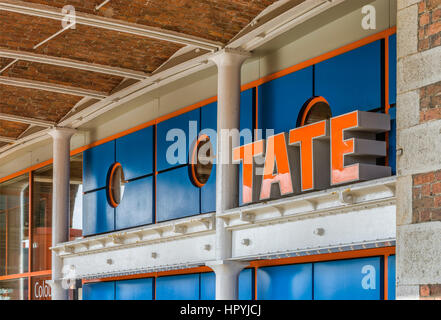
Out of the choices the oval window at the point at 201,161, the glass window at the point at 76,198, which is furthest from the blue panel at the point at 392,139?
the glass window at the point at 76,198

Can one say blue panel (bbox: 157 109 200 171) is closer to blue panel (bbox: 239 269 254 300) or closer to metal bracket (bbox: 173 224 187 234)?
metal bracket (bbox: 173 224 187 234)

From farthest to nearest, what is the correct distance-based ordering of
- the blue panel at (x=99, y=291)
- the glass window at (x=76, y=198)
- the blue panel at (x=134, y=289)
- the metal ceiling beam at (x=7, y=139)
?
the metal ceiling beam at (x=7, y=139)
the glass window at (x=76, y=198)
the blue panel at (x=99, y=291)
the blue panel at (x=134, y=289)

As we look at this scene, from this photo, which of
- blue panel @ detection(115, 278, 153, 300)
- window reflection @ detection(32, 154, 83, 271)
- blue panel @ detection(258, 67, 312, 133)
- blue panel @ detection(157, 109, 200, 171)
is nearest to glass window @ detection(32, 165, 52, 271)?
window reflection @ detection(32, 154, 83, 271)

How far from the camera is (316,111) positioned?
15016mm

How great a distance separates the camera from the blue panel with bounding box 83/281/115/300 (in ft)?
73.2

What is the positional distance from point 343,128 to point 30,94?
1175 cm

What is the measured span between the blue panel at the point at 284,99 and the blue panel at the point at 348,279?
3.02 metres

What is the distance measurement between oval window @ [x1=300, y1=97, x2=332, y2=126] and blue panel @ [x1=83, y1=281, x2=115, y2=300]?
31.1 ft

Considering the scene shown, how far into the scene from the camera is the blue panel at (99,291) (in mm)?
22312

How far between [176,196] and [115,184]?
3895 millimetres

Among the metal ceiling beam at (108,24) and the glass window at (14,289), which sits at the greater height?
the metal ceiling beam at (108,24)

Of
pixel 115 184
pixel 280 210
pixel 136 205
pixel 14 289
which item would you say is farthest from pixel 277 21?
pixel 14 289

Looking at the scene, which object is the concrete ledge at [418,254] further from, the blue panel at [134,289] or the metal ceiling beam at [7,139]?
the metal ceiling beam at [7,139]
